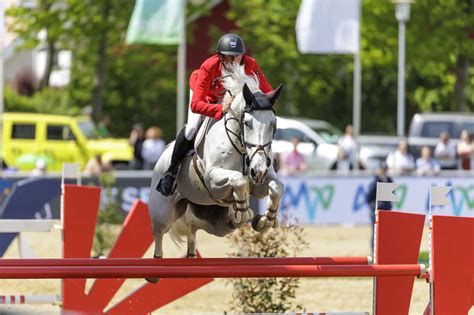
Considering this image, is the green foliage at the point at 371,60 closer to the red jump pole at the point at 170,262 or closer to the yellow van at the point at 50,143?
the yellow van at the point at 50,143

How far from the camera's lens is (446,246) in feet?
21.8

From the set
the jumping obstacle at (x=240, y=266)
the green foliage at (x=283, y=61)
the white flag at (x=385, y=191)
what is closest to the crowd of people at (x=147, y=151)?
the green foliage at (x=283, y=61)

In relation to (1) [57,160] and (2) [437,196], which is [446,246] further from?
(1) [57,160]

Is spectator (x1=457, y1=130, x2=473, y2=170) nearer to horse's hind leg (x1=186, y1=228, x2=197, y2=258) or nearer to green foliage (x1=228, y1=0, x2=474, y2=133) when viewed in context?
green foliage (x1=228, y1=0, x2=474, y2=133)

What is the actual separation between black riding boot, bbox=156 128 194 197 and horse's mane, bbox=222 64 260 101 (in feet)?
1.78

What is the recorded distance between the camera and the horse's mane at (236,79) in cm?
805

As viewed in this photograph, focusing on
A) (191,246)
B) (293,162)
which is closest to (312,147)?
(293,162)

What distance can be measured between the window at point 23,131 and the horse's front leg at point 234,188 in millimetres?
17592

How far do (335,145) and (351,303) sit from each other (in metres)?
13.9

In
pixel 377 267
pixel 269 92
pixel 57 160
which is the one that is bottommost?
pixel 57 160

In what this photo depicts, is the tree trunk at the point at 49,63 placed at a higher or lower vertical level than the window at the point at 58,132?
higher

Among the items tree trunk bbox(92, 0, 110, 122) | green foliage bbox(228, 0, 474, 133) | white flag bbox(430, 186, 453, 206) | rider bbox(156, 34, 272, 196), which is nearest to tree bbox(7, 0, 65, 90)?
tree trunk bbox(92, 0, 110, 122)

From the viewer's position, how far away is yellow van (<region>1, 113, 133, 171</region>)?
971 inches

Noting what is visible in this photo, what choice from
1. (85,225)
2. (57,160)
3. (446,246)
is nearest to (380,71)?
(57,160)
